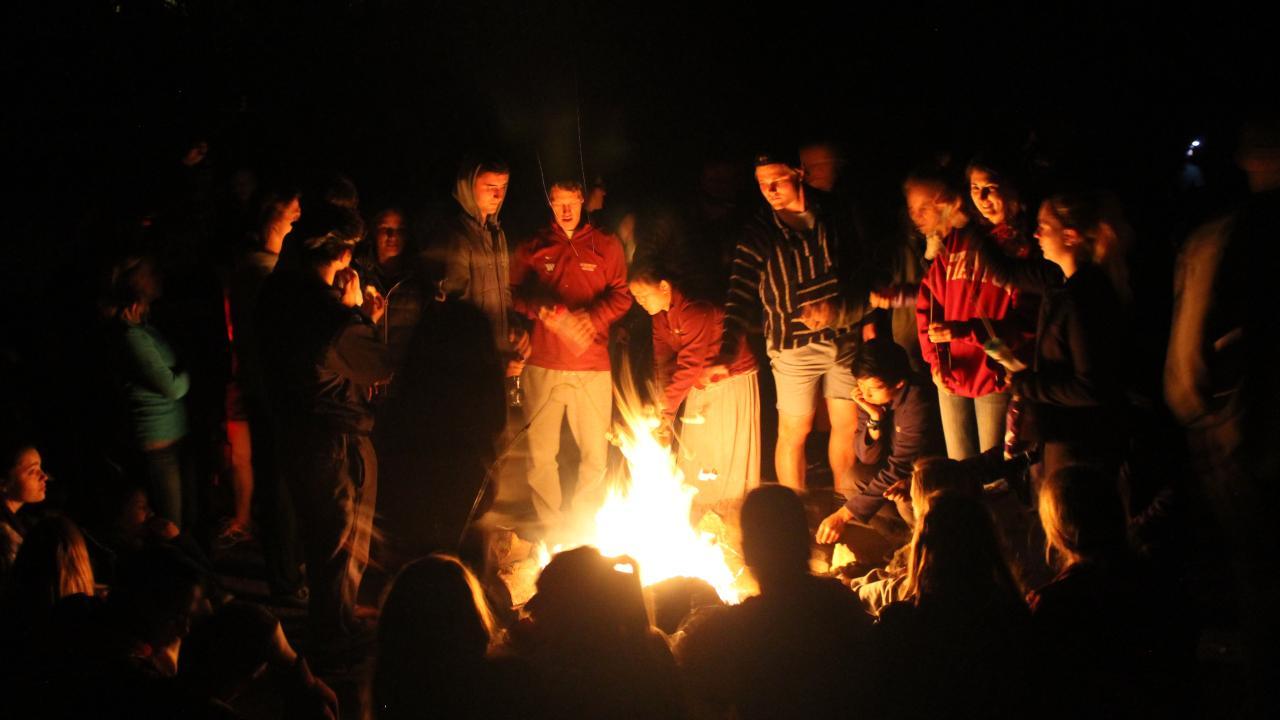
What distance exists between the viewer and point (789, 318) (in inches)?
254

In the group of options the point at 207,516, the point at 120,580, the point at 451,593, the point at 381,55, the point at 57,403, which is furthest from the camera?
the point at 381,55

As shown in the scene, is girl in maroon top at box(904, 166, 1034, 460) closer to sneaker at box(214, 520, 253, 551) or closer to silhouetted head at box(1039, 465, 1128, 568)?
silhouetted head at box(1039, 465, 1128, 568)

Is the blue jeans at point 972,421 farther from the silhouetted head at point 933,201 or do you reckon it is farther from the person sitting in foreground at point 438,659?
the person sitting in foreground at point 438,659

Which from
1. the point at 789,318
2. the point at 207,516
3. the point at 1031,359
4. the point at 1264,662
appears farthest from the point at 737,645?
the point at 207,516

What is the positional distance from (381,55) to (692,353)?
6.17 metres

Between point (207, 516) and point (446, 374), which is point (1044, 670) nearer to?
point (446, 374)

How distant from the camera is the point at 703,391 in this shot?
6.76 meters

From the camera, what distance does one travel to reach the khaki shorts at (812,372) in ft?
21.0

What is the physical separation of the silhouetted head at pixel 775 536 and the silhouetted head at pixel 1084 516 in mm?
1170

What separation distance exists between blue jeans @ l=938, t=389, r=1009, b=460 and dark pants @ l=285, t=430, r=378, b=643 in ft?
12.7

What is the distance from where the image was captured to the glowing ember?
5.51m

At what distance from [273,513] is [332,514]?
3.35ft

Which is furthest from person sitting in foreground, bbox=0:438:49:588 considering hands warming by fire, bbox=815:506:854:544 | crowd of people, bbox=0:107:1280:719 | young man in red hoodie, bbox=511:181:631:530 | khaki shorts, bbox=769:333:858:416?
khaki shorts, bbox=769:333:858:416

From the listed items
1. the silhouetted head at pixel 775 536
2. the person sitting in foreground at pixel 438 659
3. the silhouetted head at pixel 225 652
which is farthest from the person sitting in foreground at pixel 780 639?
the silhouetted head at pixel 225 652
